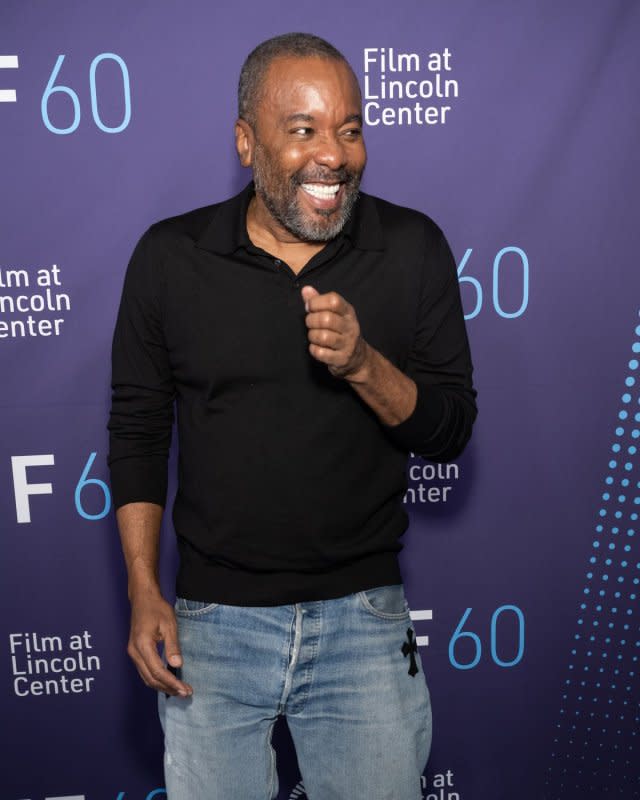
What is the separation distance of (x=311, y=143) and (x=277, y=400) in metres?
0.39

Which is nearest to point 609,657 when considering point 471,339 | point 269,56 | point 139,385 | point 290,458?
point 471,339

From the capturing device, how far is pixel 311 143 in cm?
140

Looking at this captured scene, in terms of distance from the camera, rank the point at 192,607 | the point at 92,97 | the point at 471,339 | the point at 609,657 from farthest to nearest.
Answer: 1. the point at 609,657
2. the point at 471,339
3. the point at 92,97
4. the point at 192,607

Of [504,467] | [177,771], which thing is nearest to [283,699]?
[177,771]

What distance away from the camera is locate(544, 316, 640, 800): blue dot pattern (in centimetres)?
212

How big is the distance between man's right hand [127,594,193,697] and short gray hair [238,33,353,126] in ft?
2.55

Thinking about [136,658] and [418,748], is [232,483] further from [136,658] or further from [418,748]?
[418,748]

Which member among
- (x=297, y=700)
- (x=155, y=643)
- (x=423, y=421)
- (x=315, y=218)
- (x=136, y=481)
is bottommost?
(x=297, y=700)

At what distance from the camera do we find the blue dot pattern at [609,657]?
2123 mm

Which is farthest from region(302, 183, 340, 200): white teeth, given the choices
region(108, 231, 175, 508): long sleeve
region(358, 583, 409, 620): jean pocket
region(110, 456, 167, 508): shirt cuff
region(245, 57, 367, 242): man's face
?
region(358, 583, 409, 620): jean pocket

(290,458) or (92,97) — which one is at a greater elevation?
(92,97)

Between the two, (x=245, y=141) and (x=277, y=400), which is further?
(x=245, y=141)

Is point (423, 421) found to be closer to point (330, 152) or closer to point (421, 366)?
point (421, 366)

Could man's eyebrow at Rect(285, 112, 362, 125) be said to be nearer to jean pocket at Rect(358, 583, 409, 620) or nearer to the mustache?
the mustache
